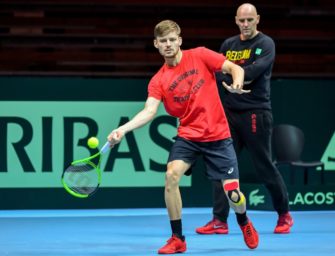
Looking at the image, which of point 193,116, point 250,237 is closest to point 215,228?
point 250,237

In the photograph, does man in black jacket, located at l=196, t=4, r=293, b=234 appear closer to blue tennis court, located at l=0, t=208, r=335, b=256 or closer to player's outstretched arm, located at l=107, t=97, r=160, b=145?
blue tennis court, located at l=0, t=208, r=335, b=256

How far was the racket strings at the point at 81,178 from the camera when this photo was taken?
5.82 metres

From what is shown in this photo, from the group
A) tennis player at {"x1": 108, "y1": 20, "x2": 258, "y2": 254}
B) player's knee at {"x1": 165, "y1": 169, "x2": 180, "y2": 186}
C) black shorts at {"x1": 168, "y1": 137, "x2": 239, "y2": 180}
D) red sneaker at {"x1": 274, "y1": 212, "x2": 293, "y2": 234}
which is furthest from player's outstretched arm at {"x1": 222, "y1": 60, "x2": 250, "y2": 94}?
red sneaker at {"x1": 274, "y1": 212, "x2": 293, "y2": 234}

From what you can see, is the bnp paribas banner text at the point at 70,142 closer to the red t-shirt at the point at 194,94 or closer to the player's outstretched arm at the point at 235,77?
the red t-shirt at the point at 194,94

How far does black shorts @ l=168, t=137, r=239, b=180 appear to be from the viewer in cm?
604

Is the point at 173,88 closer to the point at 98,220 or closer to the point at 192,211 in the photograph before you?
the point at 98,220

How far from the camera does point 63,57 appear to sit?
11.1m

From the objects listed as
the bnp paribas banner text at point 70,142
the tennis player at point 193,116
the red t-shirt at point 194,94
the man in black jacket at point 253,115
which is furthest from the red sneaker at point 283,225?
the bnp paribas banner text at point 70,142

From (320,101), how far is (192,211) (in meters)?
1.89

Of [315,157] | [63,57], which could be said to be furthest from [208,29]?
[315,157]

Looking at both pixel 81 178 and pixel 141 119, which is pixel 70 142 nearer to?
pixel 81 178

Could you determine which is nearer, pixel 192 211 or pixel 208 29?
pixel 192 211

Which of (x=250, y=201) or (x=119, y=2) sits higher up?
(x=119, y=2)

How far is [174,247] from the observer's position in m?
5.80
